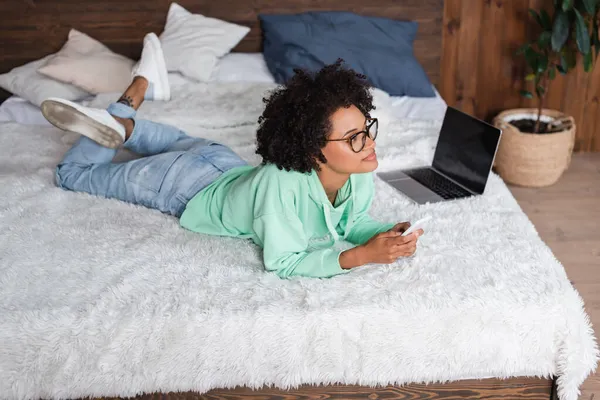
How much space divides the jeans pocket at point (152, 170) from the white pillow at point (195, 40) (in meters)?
1.04

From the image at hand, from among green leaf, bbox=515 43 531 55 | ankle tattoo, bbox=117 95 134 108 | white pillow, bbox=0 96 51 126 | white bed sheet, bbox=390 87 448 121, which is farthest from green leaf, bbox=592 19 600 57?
white pillow, bbox=0 96 51 126

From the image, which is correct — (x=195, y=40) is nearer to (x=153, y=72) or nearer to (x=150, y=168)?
(x=153, y=72)

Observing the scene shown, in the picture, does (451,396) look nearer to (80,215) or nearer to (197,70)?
(80,215)

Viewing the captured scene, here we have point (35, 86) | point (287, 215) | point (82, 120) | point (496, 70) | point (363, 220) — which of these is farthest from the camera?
point (496, 70)

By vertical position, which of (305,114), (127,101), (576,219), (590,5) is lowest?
(576,219)

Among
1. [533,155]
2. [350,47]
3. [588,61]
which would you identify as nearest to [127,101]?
[350,47]

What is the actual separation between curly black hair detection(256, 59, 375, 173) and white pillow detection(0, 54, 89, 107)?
1609 mm

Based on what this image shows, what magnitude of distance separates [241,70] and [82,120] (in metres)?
1.20

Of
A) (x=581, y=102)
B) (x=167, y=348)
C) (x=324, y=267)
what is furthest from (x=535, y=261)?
(x=581, y=102)

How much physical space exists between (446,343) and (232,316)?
0.48 meters

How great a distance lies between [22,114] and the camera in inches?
118

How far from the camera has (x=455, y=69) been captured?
3.48 metres

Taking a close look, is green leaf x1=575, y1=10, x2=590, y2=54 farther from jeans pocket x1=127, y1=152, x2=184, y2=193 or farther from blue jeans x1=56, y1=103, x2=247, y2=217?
jeans pocket x1=127, y1=152, x2=184, y2=193

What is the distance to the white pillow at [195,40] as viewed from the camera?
122 inches
